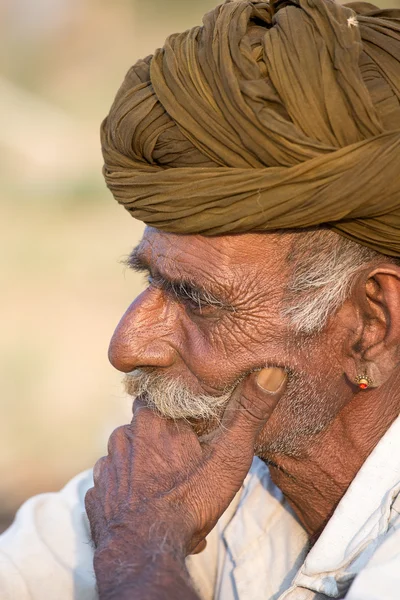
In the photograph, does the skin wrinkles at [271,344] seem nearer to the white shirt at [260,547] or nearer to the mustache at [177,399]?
the mustache at [177,399]

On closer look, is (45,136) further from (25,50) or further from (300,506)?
(300,506)

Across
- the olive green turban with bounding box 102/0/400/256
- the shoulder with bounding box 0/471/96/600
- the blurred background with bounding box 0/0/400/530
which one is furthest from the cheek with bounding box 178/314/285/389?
the blurred background with bounding box 0/0/400/530

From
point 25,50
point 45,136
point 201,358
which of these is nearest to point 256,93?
point 201,358

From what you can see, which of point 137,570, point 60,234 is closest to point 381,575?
point 137,570

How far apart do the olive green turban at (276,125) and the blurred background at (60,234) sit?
4.39m

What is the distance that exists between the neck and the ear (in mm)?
131

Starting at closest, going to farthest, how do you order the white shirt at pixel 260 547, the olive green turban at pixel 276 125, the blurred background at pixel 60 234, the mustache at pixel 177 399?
the olive green turban at pixel 276 125 < the white shirt at pixel 260 547 < the mustache at pixel 177 399 < the blurred background at pixel 60 234

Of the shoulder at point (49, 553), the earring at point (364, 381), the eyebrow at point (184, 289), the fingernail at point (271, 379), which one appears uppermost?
the eyebrow at point (184, 289)

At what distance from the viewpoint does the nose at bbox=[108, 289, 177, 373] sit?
317 centimetres

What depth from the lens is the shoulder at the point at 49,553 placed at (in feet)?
11.2

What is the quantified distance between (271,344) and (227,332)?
0.15 meters

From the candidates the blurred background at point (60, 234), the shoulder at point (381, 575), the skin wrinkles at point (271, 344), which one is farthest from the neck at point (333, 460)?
the blurred background at point (60, 234)

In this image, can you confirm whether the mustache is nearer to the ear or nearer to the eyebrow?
the eyebrow

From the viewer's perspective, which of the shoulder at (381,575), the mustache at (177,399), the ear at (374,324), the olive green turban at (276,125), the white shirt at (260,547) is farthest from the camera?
the mustache at (177,399)
